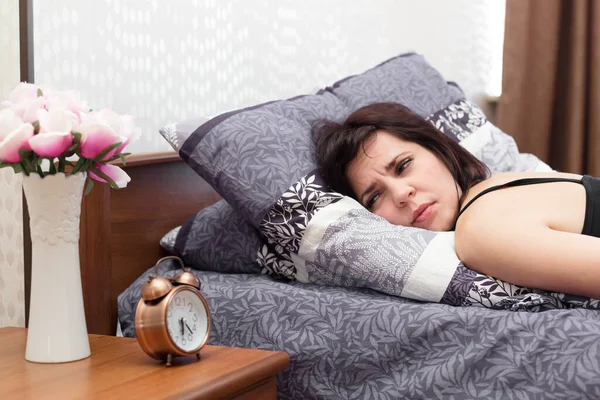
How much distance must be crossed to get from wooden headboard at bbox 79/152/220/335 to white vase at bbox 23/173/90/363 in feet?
1.27

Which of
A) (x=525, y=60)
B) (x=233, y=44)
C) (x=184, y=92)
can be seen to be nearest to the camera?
(x=184, y=92)

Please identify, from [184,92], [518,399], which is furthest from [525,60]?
[518,399]

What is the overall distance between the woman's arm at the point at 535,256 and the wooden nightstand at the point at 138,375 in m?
0.38

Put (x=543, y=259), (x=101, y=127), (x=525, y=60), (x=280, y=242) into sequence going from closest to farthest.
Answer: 1. (x=101, y=127)
2. (x=543, y=259)
3. (x=280, y=242)
4. (x=525, y=60)

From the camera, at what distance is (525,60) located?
3.01 metres

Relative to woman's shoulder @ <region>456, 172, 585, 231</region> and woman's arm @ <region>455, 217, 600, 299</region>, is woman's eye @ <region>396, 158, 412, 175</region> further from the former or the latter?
woman's arm @ <region>455, 217, 600, 299</region>

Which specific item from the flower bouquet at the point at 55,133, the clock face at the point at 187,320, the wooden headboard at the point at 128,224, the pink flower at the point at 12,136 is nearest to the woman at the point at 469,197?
the wooden headboard at the point at 128,224

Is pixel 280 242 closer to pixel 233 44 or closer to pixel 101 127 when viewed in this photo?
pixel 101 127

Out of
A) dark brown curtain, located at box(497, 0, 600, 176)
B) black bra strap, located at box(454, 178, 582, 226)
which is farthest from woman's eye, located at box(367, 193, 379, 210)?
dark brown curtain, located at box(497, 0, 600, 176)

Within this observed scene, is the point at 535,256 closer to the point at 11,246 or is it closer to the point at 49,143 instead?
the point at 49,143

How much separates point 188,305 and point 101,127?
29 cm

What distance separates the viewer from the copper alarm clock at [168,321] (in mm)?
1142

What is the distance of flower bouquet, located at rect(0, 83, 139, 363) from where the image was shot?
3.72ft

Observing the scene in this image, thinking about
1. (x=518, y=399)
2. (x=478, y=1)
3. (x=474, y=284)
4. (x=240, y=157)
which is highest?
(x=478, y=1)
